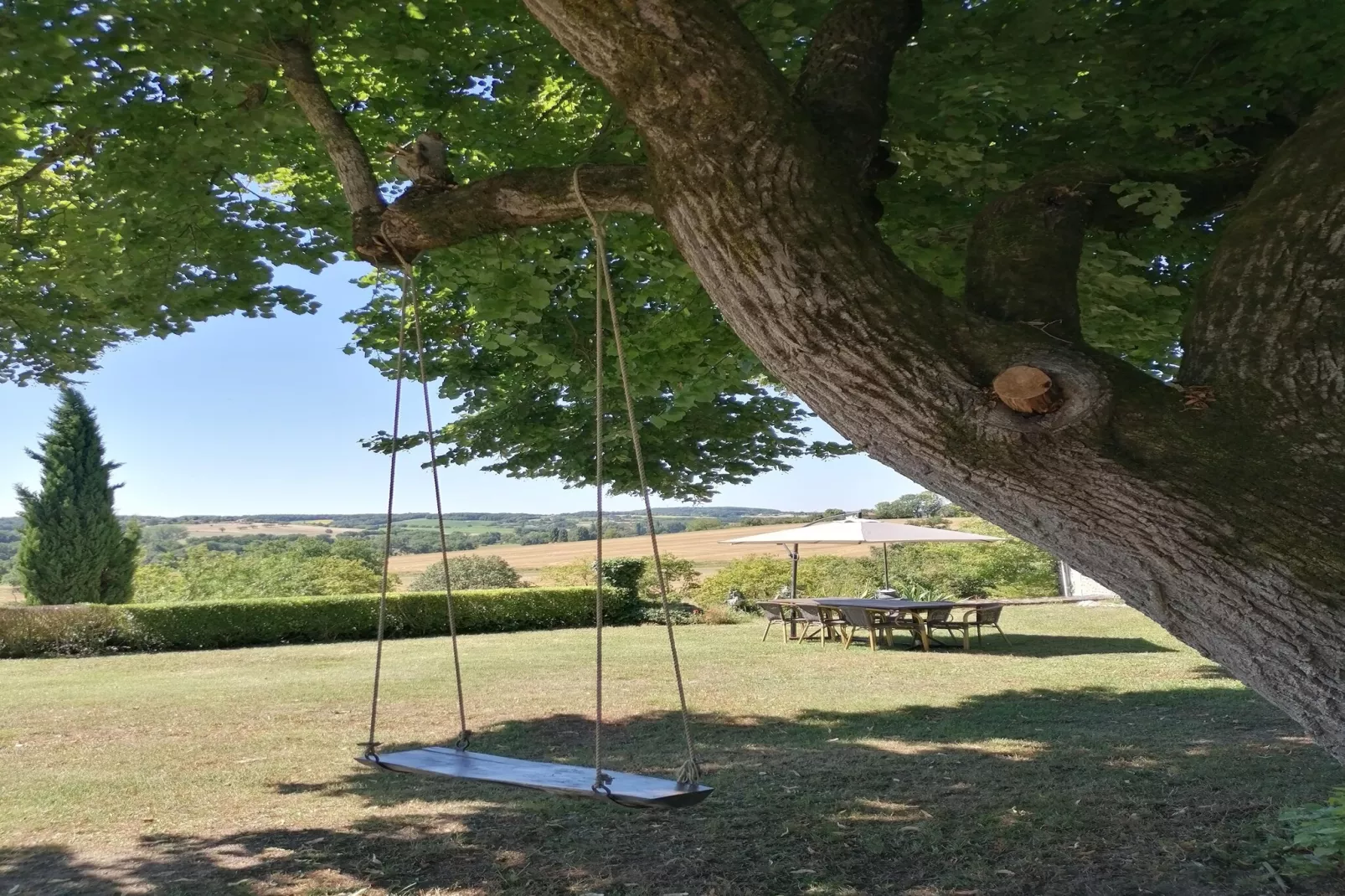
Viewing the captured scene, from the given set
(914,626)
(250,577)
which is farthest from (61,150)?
(250,577)

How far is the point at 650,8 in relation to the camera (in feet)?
Result: 8.75

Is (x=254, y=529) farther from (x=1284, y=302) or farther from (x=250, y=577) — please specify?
(x=1284, y=302)

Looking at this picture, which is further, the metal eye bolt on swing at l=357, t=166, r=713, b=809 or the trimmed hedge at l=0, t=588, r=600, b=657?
the trimmed hedge at l=0, t=588, r=600, b=657

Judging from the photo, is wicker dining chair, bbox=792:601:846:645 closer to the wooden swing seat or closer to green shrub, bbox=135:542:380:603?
green shrub, bbox=135:542:380:603

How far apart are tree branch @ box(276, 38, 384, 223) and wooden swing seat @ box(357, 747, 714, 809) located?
1982 mm

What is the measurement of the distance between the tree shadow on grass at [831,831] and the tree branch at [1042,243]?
235 cm

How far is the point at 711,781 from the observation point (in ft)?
19.3

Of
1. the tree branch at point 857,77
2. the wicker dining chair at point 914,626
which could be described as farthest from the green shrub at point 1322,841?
the wicker dining chair at point 914,626

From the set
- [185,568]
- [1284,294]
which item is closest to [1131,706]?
[1284,294]

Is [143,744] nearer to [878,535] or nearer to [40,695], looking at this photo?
[40,695]

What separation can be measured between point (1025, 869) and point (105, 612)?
47.3 ft

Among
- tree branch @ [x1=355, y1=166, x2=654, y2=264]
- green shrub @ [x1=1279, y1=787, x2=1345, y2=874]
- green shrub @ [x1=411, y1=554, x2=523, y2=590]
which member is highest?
tree branch @ [x1=355, y1=166, x2=654, y2=264]

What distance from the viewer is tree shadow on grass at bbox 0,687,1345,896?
405 cm

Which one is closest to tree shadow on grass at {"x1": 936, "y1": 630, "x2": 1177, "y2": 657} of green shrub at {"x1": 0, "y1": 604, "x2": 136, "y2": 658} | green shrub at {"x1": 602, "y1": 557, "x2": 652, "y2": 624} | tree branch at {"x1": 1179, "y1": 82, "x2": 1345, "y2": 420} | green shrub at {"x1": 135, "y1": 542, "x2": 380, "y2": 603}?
green shrub at {"x1": 602, "y1": 557, "x2": 652, "y2": 624}
